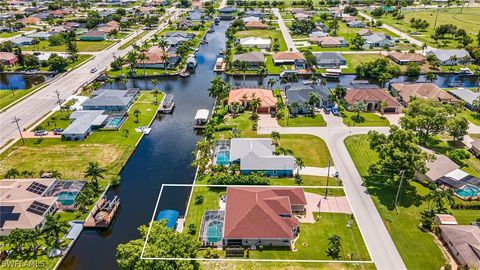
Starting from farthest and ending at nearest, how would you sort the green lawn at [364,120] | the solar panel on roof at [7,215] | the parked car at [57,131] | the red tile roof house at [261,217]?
1. the green lawn at [364,120]
2. the parked car at [57,131]
3. the solar panel on roof at [7,215]
4. the red tile roof house at [261,217]

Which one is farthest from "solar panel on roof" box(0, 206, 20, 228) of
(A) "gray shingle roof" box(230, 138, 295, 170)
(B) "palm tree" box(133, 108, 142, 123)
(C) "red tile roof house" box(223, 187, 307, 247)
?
(B) "palm tree" box(133, 108, 142, 123)

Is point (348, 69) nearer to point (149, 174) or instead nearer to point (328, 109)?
point (328, 109)

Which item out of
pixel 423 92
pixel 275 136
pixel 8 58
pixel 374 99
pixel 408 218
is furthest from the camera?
pixel 8 58

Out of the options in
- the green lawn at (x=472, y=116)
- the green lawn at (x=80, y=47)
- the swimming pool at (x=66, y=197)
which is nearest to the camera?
the swimming pool at (x=66, y=197)

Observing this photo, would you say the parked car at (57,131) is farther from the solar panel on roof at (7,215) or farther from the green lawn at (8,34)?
the green lawn at (8,34)

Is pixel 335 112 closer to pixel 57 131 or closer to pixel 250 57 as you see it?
pixel 250 57

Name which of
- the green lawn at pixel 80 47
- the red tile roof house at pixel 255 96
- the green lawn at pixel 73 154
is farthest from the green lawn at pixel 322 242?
the green lawn at pixel 80 47

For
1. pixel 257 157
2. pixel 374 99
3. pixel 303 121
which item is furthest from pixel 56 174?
pixel 374 99
